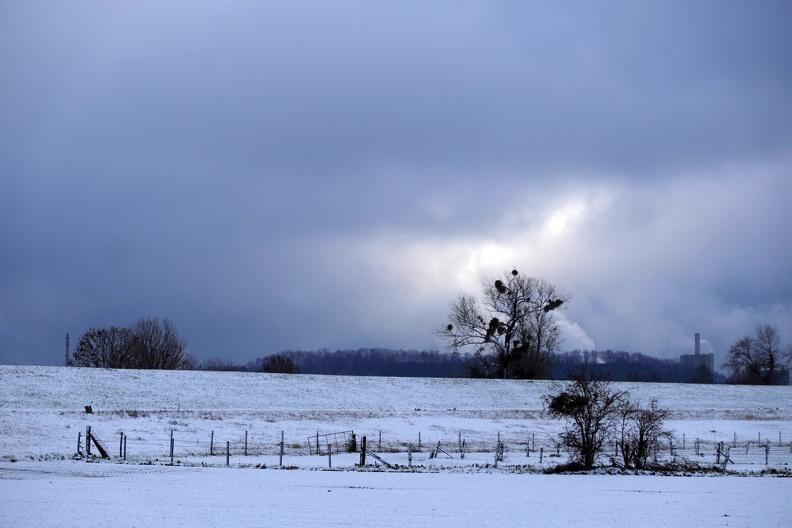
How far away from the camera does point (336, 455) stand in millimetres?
38531

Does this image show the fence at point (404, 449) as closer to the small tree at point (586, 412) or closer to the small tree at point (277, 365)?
the small tree at point (586, 412)

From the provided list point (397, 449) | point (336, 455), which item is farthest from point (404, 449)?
point (336, 455)

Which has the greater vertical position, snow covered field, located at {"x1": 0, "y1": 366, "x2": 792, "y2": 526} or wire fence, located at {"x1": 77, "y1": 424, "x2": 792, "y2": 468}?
snow covered field, located at {"x1": 0, "y1": 366, "x2": 792, "y2": 526}

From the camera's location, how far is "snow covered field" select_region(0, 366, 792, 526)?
1823cm

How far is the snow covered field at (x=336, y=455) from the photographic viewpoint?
18.2 meters

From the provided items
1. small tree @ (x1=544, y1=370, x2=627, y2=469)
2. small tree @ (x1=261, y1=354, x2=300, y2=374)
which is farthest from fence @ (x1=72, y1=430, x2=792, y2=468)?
small tree @ (x1=261, y1=354, x2=300, y2=374)

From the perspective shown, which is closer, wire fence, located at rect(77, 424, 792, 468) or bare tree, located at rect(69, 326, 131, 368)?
wire fence, located at rect(77, 424, 792, 468)

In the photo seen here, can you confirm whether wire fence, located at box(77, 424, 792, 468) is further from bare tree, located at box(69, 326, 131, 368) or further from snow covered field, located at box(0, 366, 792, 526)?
bare tree, located at box(69, 326, 131, 368)

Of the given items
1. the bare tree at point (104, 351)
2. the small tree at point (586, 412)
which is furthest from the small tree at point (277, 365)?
the small tree at point (586, 412)

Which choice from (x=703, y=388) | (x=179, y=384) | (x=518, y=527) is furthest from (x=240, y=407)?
(x=703, y=388)

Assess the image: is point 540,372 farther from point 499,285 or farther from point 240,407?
point 240,407

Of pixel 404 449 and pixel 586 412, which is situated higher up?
pixel 586 412

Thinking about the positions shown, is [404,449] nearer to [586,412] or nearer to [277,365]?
[586,412]

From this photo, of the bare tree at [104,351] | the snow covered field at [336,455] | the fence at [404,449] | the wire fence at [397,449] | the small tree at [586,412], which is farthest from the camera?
the bare tree at [104,351]
